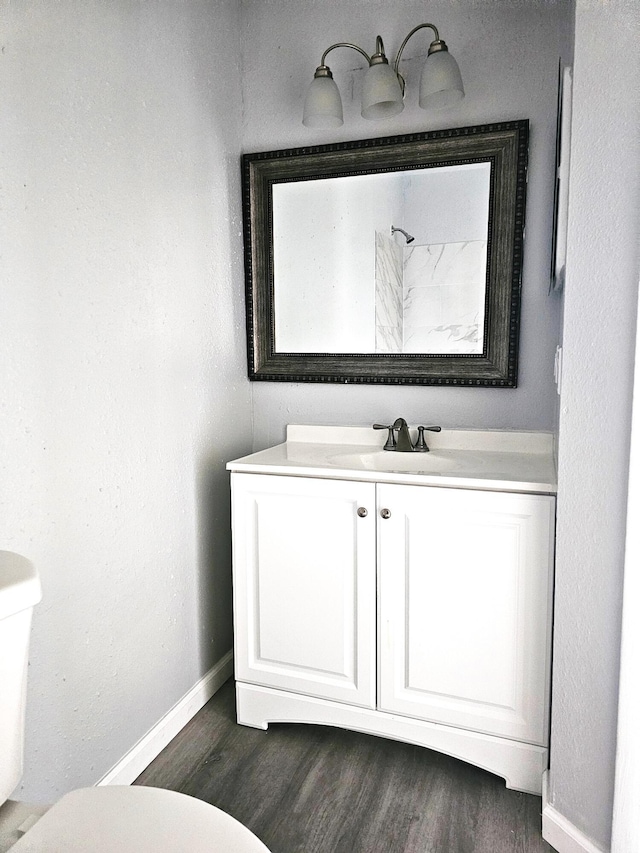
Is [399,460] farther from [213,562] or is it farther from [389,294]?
[213,562]

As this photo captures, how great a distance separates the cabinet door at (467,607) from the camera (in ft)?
4.97

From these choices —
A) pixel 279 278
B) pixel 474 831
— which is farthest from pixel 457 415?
pixel 474 831

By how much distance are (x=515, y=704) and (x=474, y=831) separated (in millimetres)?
300

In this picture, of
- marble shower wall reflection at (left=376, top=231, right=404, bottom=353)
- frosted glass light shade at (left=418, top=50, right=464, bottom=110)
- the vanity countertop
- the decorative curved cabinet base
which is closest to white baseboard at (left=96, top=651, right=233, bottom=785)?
the decorative curved cabinet base

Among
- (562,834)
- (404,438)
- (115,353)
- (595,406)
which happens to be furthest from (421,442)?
(562,834)

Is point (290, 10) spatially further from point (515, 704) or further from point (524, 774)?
point (524, 774)

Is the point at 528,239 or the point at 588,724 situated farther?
the point at 528,239

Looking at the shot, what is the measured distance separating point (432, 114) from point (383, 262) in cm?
47

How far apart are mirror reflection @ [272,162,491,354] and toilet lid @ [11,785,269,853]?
1.48 m

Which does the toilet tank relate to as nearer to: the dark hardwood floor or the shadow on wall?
the dark hardwood floor

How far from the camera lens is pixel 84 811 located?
90 centimetres

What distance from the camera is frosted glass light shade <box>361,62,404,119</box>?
5.96 ft

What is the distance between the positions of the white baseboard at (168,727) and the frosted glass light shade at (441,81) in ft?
6.14

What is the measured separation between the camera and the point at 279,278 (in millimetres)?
2189
